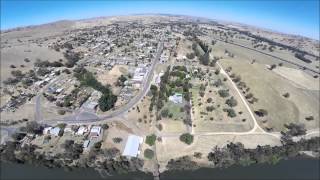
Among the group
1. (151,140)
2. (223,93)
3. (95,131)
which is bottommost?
(151,140)

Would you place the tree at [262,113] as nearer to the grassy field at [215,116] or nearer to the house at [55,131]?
the grassy field at [215,116]

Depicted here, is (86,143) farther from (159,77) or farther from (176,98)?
(159,77)

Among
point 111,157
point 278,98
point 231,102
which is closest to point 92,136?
point 111,157

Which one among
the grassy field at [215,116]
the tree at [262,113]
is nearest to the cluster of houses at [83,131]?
the grassy field at [215,116]

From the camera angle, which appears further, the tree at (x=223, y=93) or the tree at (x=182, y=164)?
the tree at (x=223, y=93)

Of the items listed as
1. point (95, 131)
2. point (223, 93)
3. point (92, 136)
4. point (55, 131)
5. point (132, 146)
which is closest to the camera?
point (132, 146)

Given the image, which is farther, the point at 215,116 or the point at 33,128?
the point at 215,116
